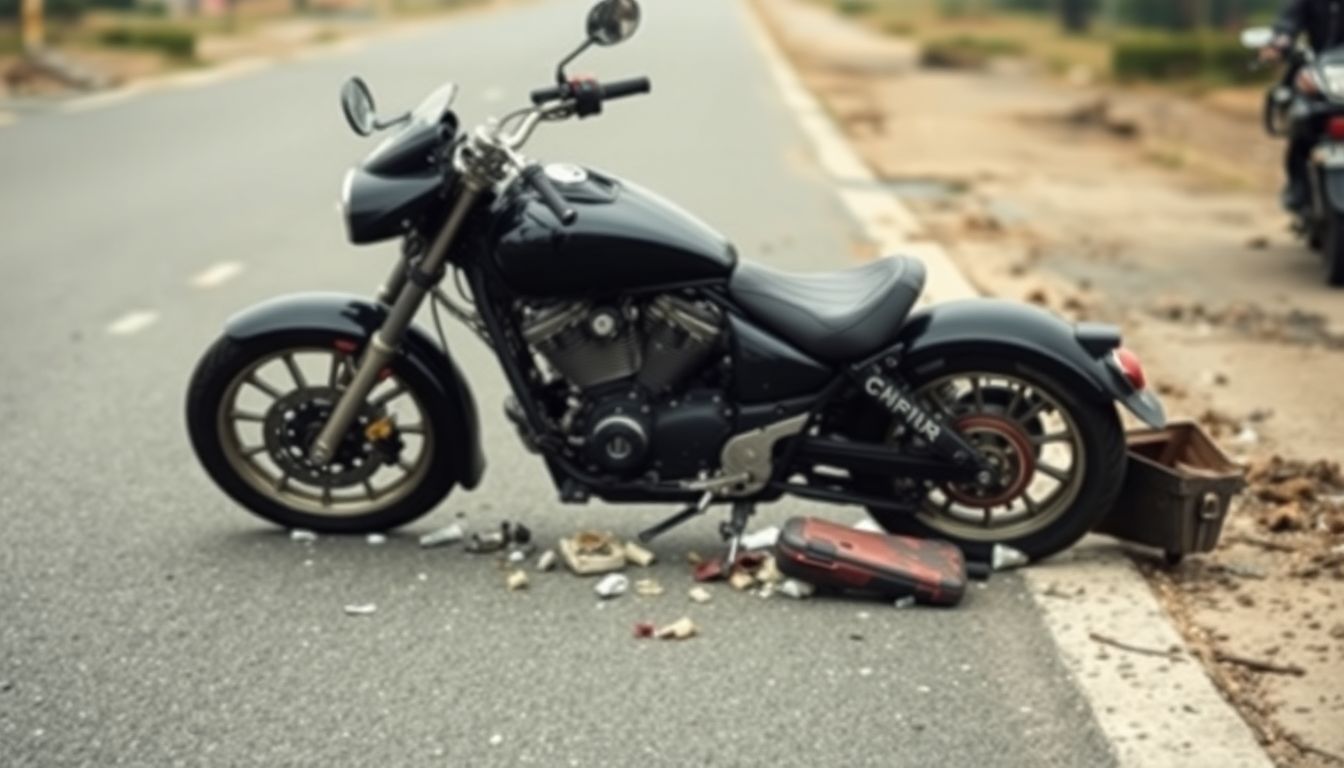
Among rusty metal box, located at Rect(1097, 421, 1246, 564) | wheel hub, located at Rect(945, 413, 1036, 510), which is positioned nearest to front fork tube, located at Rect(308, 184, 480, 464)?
wheel hub, located at Rect(945, 413, 1036, 510)

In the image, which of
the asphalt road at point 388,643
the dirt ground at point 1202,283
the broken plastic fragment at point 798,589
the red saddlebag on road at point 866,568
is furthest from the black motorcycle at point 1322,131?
the broken plastic fragment at point 798,589

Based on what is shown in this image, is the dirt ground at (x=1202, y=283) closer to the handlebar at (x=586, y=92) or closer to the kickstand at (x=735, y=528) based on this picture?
the kickstand at (x=735, y=528)

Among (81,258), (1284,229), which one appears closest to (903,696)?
(81,258)

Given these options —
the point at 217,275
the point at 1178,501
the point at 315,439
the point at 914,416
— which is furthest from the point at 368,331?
the point at 217,275

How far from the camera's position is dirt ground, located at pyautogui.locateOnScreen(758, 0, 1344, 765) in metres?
→ 5.21

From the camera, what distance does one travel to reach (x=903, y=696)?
4797 millimetres

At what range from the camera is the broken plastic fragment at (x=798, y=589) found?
5527 millimetres

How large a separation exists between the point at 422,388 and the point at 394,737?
5.33 feet

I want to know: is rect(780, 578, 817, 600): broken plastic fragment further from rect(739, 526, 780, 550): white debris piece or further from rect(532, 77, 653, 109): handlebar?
rect(532, 77, 653, 109): handlebar

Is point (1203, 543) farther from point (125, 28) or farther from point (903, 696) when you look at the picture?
point (125, 28)

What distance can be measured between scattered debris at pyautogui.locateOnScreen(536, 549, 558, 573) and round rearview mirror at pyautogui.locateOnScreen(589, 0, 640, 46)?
4.48ft

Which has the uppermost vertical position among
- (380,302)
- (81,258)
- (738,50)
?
(380,302)

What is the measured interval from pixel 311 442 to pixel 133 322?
154 inches

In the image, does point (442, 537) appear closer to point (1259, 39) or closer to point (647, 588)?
point (647, 588)
